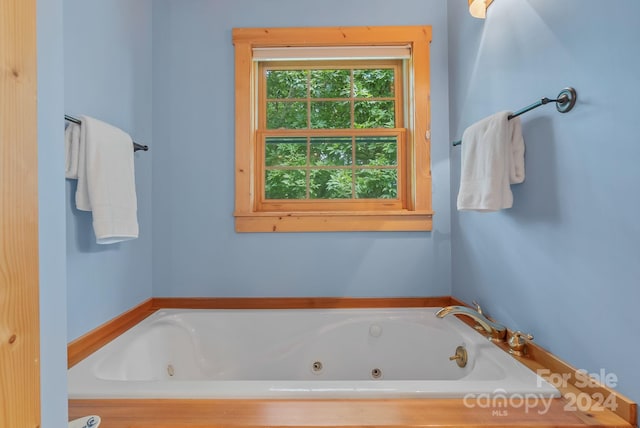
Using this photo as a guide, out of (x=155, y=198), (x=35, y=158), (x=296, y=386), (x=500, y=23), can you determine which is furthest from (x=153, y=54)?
(x=296, y=386)

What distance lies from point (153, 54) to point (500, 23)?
1.79 meters

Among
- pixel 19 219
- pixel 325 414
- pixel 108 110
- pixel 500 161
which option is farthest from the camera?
pixel 108 110

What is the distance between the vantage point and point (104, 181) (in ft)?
4.00

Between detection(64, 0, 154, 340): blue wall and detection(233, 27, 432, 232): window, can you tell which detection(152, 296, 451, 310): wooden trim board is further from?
detection(233, 27, 432, 232): window

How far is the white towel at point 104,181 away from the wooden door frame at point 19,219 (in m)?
0.81

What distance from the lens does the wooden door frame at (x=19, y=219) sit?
0.43m

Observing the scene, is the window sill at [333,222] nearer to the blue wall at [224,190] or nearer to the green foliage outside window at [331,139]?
the blue wall at [224,190]

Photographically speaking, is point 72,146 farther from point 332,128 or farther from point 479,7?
point 479,7

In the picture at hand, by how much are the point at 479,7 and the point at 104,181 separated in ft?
5.63

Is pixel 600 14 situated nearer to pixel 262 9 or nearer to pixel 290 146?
pixel 290 146

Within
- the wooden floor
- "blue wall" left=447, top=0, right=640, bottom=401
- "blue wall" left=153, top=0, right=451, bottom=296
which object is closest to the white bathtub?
"blue wall" left=153, top=0, right=451, bottom=296

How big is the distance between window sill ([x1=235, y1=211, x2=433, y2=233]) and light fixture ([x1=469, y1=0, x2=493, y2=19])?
0.97 meters

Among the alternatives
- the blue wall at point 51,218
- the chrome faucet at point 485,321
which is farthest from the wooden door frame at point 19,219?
the chrome faucet at point 485,321

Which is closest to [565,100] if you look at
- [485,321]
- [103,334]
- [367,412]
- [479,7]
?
[479,7]
